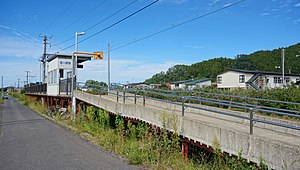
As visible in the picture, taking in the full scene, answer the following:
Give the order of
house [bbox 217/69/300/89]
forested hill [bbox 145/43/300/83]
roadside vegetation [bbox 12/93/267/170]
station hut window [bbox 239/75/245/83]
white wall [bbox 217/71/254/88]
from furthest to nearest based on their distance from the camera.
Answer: forested hill [bbox 145/43/300/83] → station hut window [bbox 239/75/245/83] → white wall [bbox 217/71/254/88] → house [bbox 217/69/300/89] → roadside vegetation [bbox 12/93/267/170]

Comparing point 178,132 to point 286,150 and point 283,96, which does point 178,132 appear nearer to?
point 286,150

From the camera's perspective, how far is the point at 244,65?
103938mm

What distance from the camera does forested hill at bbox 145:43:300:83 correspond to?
86938 mm

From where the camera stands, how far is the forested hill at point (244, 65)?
8694cm

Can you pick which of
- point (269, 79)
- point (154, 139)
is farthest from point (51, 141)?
point (269, 79)

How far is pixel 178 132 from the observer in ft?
25.1

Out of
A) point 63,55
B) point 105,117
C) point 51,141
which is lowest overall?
point 51,141

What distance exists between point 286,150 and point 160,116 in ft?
14.3

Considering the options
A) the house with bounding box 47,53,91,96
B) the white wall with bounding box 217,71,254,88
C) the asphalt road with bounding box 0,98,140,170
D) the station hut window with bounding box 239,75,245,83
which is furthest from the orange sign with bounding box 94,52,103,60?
the station hut window with bounding box 239,75,245,83

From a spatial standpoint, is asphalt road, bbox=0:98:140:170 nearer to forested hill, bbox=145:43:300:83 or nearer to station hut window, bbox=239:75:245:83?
station hut window, bbox=239:75:245:83

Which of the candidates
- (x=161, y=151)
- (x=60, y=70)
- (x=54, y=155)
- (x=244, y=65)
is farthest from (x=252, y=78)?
(x=244, y=65)

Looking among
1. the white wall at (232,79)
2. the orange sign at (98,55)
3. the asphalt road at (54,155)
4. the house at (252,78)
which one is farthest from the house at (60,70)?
the white wall at (232,79)

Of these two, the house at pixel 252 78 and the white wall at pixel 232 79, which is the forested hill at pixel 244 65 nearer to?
the house at pixel 252 78

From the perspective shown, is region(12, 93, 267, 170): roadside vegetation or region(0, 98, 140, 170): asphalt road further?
region(0, 98, 140, 170): asphalt road
